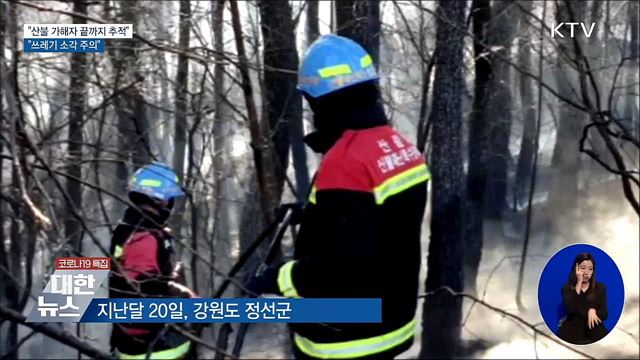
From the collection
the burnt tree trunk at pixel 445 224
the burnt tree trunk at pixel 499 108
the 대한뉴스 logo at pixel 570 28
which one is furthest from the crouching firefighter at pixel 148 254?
the burnt tree trunk at pixel 445 224

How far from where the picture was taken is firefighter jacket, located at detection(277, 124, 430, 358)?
6.82 feet

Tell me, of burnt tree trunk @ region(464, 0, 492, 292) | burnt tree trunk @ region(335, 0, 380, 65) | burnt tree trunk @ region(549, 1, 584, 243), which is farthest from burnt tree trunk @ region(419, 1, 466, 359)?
burnt tree trunk @ region(549, 1, 584, 243)

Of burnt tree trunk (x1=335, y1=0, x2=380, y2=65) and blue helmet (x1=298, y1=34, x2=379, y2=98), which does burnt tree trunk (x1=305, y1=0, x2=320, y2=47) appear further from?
blue helmet (x1=298, y1=34, x2=379, y2=98)

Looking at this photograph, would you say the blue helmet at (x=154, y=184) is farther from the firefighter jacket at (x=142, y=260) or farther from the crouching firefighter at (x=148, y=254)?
the firefighter jacket at (x=142, y=260)

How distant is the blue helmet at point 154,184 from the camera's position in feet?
10.8

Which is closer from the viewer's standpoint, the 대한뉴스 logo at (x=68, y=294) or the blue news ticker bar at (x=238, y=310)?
the 대한뉴스 logo at (x=68, y=294)

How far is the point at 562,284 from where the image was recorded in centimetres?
192

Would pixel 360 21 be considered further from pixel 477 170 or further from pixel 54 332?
pixel 54 332

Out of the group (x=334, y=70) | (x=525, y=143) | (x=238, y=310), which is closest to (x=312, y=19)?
(x=334, y=70)

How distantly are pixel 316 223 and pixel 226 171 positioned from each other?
4.71 metres

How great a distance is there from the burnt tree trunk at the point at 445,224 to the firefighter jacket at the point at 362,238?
4453mm

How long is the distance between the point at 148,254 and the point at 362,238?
49.0 inches

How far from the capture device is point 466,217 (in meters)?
7.59

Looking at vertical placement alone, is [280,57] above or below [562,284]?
above
